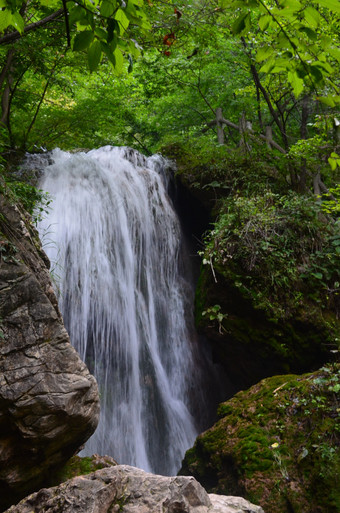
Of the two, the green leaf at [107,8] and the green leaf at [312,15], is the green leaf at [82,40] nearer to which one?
the green leaf at [107,8]

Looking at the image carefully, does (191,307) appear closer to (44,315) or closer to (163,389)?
(163,389)

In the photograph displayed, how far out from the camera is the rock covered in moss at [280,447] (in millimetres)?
3496

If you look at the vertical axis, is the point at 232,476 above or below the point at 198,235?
below

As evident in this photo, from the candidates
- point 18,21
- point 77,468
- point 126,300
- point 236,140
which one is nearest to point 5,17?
point 18,21

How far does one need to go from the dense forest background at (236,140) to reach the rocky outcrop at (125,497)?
1866 mm

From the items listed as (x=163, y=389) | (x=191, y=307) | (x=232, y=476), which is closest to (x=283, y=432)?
(x=232, y=476)

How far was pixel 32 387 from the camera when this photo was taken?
314 centimetres

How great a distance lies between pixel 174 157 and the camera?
356 inches

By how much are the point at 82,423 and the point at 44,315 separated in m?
1.09

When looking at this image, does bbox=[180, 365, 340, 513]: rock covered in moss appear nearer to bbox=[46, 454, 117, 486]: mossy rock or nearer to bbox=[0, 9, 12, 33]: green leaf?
bbox=[46, 454, 117, 486]: mossy rock

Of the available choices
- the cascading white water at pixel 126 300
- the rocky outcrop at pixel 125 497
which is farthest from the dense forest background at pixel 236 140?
the rocky outcrop at pixel 125 497

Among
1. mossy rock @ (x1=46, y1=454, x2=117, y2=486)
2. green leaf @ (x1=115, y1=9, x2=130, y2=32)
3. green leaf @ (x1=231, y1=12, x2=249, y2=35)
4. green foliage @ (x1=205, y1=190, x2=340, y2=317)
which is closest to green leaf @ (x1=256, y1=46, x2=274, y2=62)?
green leaf @ (x1=231, y1=12, x2=249, y2=35)

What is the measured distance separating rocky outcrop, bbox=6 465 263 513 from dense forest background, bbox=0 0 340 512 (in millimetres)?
1866

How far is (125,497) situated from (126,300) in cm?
449
